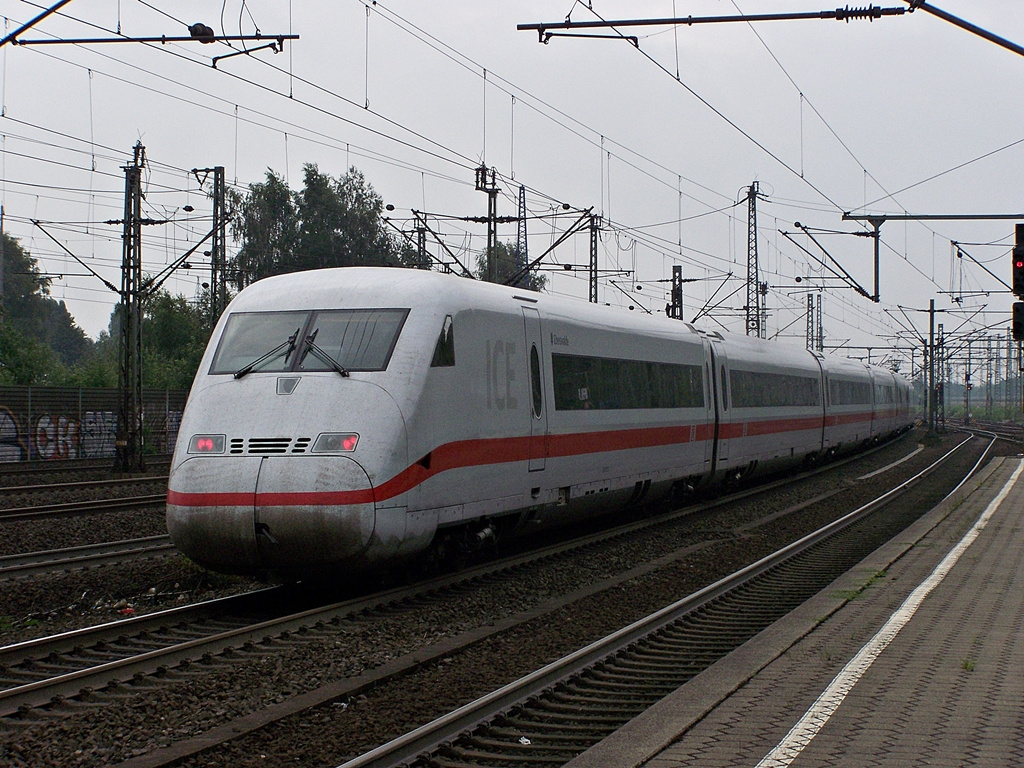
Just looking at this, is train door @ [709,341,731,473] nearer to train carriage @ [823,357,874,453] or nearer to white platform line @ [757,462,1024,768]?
white platform line @ [757,462,1024,768]

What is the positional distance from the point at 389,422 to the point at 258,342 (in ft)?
6.03

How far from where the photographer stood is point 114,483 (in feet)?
76.5

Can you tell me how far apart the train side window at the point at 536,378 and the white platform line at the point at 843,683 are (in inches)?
167

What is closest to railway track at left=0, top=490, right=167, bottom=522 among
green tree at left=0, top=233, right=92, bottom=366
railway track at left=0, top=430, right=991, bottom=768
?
railway track at left=0, top=430, right=991, bottom=768

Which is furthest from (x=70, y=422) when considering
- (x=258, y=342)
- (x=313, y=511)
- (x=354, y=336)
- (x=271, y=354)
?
(x=313, y=511)

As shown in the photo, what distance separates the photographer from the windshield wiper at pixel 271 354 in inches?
400

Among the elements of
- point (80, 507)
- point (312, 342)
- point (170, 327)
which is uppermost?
point (170, 327)

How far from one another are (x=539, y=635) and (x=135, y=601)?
406 cm

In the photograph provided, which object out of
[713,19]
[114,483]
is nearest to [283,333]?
[713,19]

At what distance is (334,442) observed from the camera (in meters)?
9.23

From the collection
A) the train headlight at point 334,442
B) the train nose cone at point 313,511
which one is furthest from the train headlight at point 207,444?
the train headlight at point 334,442

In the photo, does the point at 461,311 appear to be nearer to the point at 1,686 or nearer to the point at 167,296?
the point at 1,686

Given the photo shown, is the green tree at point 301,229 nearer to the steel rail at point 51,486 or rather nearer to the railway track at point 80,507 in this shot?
the steel rail at point 51,486

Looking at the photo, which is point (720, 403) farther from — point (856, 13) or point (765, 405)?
point (856, 13)
